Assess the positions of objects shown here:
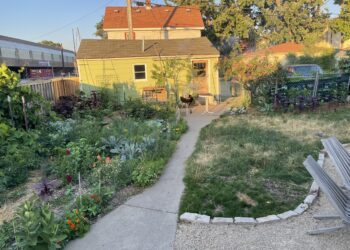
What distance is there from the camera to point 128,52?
45.4ft

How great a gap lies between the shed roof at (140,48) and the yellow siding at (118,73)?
0.26 meters

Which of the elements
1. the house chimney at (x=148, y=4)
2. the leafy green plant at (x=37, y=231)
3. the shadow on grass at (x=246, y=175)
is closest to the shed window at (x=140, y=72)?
the shadow on grass at (x=246, y=175)

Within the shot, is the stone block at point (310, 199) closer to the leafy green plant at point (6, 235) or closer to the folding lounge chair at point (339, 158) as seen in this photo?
the folding lounge chair at point (339, 158)

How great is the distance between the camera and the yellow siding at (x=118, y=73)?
13438mm

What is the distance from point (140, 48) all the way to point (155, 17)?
8.72 m

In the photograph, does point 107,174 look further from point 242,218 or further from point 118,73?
point 118,73

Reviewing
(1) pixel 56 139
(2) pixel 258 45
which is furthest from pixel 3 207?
(2) pixel 258 45

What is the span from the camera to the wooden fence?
10.6 meters

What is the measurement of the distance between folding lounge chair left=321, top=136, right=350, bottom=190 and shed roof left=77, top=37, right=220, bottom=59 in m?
10.9

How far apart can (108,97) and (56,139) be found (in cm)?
743

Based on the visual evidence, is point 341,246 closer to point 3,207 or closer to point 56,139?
point 3,207

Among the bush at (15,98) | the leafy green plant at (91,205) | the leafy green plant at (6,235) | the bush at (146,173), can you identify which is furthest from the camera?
the bush at (15,98)

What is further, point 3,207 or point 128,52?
point 128,52

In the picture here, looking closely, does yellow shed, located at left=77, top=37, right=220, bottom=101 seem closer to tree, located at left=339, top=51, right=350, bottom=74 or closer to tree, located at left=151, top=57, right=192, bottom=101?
tree, located at left=151, top=57, right=192, bottom=101
